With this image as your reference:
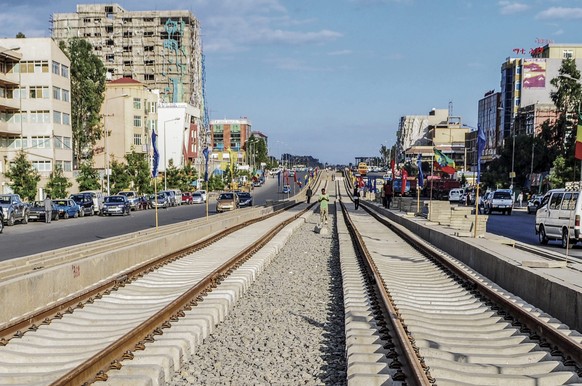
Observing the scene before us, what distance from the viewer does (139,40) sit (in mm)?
153250

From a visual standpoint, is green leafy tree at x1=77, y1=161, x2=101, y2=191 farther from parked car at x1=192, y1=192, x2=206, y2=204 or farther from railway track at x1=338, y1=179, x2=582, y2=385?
railway track at x1=338, y1=179, x2=582, y2=385

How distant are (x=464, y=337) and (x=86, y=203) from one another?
4770cm

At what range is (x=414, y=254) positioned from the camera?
74.0 feet

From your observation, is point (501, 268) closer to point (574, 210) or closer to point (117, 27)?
point (574, 210)

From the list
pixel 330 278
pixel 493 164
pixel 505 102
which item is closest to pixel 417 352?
pixel 330 278

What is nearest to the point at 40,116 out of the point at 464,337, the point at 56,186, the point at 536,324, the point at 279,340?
the point at 56,186

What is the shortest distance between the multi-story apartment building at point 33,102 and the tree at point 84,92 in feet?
43.4

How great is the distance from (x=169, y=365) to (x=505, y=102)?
139117mm

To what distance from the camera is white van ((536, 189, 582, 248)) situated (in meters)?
24.5

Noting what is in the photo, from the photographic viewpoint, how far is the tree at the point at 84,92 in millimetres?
88000

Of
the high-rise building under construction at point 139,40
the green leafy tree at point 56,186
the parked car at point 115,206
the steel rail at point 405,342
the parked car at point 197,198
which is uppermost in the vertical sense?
the high-rise building under construction at point 139,40

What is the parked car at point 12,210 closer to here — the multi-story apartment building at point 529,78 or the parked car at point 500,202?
the parked car at point 500,202

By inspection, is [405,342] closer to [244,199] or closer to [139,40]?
[244,199]

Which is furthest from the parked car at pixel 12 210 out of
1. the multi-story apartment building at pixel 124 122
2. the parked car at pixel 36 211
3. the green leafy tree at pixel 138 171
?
the multi-story apartment building at pixel 124 122
